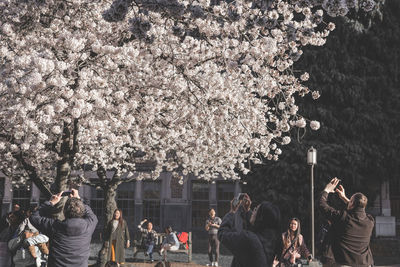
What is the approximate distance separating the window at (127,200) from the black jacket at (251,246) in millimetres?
26391

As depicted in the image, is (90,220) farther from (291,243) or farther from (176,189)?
(176,189)

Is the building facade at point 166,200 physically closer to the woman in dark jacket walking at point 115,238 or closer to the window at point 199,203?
Answer: the window at point 199,203

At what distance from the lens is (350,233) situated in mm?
6203

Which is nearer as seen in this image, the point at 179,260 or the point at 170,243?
the point at 170,243

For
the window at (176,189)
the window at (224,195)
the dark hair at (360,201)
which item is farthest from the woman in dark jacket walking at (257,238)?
the window at (176,189)

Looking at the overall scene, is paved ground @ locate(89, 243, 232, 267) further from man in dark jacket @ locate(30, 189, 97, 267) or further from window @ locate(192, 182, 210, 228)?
window @ locate(192, 182, 210, 228)

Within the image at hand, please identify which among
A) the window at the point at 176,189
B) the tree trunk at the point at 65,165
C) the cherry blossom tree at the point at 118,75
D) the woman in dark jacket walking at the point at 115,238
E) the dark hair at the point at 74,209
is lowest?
the woman in dark jacket walking at the point at 115,238

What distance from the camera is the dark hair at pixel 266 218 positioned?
423 cm

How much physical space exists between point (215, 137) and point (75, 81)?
3.97 meters

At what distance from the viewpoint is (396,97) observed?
22.1m

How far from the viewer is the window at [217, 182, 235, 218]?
29.2m

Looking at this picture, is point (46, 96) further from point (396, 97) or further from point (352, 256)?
point (396, 97)

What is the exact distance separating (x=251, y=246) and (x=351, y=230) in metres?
2.54

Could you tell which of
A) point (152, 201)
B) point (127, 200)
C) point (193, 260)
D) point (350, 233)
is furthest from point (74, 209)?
point (127, 200)
